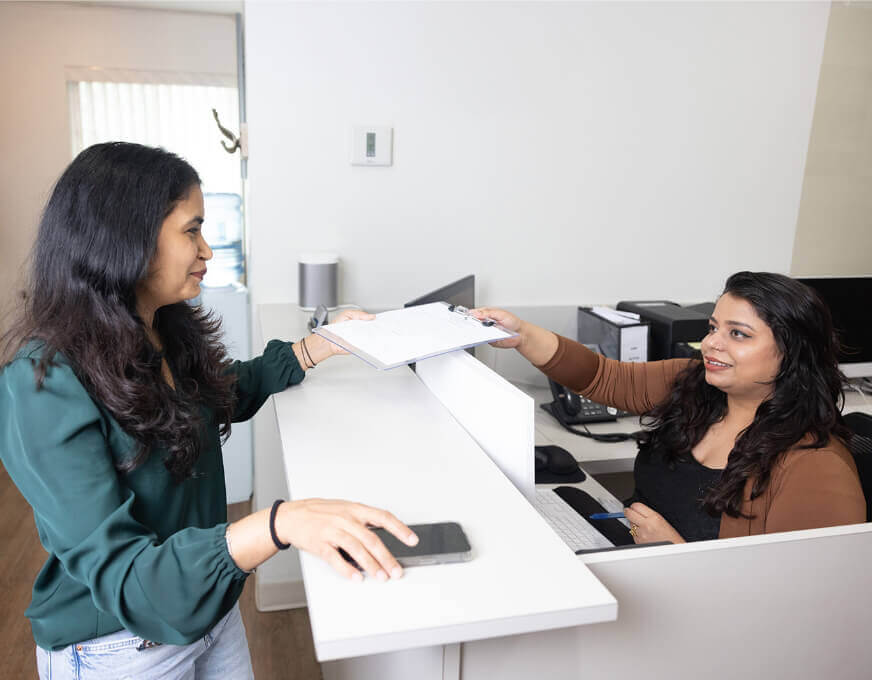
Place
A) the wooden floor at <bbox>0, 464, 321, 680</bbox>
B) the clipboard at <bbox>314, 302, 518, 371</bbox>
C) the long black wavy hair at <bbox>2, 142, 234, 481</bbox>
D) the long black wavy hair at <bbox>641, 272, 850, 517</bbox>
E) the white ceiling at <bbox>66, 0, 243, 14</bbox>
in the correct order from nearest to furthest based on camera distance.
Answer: the long black wavy hair at <bbox>2, 142, 234, 481</bbox>
the clipboard at <bbox>314, 302, 518, 371</bbox>
the long black wavy hair at <bbox>641, 272, 850, 517</bbox>
the wooden floor at <bbox>0, 464, 321, 680</bbox>
the white ceiling at <bbox>66, 0, 243, 14</bbox>

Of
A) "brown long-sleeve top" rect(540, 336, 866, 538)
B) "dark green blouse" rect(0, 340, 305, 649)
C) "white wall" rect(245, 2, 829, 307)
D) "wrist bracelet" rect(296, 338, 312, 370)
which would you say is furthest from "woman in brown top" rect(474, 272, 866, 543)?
"dark green blouse" rect(0, 340, 305, 649)

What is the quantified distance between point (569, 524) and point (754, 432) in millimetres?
431

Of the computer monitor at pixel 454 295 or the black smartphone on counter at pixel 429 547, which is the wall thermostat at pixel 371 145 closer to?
the computer monitor at pixel 454 295

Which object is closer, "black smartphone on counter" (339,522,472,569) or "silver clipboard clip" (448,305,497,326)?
"black smartphone on counter" (339,522,472,569)

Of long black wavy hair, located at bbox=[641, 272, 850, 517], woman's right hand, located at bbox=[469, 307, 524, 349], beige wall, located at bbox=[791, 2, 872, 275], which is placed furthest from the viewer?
beige wall, located at bbox=[791, 2, 872, 275]

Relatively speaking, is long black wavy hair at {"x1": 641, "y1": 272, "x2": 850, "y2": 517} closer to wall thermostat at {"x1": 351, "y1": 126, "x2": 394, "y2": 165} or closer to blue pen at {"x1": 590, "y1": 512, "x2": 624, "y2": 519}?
blue pen at {"x1": 590, "y1": 512, "x2": 624, "y2": 519}

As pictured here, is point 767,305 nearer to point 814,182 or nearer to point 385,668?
point 385,668

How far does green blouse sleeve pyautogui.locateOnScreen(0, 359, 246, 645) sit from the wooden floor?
1.41 metres

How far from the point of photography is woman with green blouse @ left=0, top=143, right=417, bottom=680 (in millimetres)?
840

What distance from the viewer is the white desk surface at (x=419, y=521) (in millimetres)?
764

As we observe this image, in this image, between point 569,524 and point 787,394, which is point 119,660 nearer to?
point 569,524

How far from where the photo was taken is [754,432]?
149 centimetres

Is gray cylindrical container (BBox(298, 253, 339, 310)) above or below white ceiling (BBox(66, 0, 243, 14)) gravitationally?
below

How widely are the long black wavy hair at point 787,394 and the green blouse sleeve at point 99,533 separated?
1.03m
